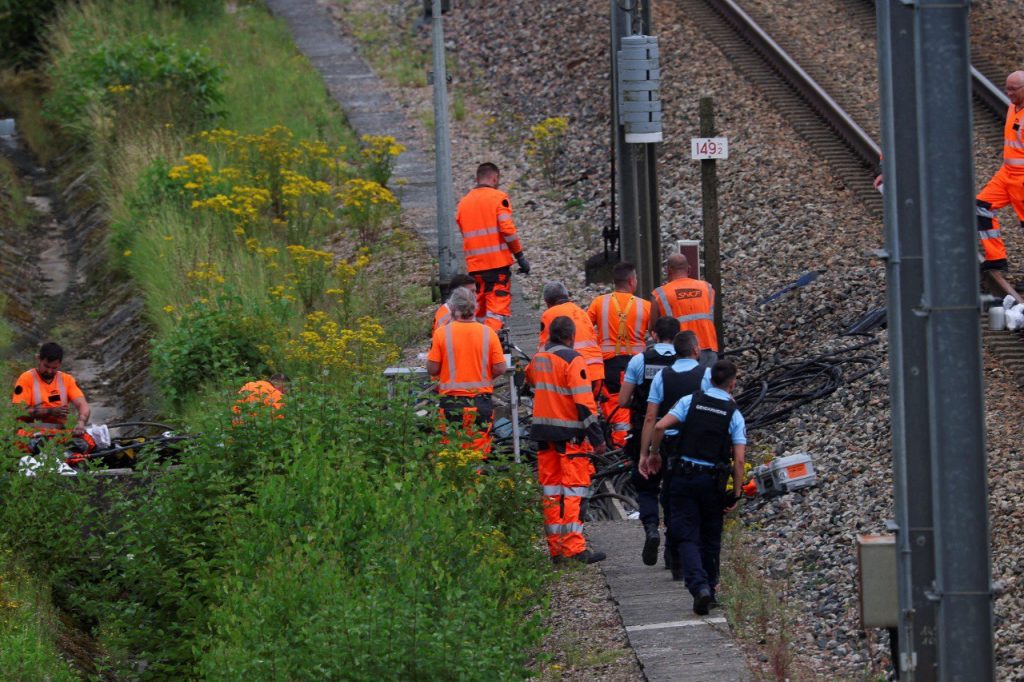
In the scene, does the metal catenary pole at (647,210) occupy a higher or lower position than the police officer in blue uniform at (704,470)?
higher

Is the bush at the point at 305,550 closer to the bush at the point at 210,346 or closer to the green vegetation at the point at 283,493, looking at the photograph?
the green vegetation at the point at 283,493

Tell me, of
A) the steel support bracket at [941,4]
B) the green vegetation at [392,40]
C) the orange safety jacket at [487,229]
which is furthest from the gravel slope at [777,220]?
the steel support bracket at [941,4]

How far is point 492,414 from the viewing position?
11.8m

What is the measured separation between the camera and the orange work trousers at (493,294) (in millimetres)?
14414

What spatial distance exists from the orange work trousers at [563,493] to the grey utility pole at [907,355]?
4557 millimetres

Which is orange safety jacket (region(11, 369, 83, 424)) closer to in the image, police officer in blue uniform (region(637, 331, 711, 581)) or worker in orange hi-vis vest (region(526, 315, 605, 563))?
worker in orange hi-vis vest (region(526, 315, 605, 563))

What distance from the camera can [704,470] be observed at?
32.3ft

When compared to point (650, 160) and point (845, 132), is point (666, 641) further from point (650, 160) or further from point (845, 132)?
point (845, 132)

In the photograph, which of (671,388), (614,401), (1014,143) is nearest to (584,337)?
(614,401)

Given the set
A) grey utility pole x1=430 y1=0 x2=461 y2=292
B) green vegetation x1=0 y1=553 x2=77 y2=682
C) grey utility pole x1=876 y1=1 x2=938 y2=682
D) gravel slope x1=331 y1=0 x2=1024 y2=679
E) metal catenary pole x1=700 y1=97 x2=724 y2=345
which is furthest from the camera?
grey utility pole x1=430 y1=0 x2=461 y2=292

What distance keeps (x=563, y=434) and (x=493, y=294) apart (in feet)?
12.6

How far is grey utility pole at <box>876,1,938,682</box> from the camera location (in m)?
6.45

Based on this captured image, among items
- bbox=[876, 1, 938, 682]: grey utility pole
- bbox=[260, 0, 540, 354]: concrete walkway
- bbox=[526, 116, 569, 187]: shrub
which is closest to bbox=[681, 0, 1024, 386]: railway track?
bbox=[526, 116, 569, 187]: shrub

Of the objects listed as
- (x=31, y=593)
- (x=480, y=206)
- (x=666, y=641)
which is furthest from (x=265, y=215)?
(x=666, y=641)
